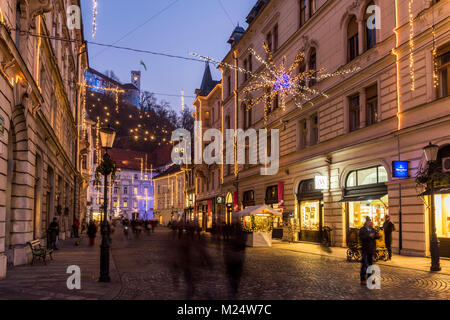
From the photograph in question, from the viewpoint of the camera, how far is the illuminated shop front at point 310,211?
86.2ft

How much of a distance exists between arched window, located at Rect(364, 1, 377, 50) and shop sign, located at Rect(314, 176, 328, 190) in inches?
286

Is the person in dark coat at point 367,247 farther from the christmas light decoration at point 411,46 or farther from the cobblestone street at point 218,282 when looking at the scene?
the christmas light decoration at point 411,46

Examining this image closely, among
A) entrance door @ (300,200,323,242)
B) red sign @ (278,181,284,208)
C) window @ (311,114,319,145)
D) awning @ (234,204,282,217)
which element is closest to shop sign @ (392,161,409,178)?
entrance door @ (300,200,323,242)

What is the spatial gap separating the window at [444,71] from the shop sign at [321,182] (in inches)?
354

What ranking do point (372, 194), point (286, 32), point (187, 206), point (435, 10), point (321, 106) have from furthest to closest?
point (187, 206), point (286, 32), point (321, 106), point (372, 194), point (435, 10)

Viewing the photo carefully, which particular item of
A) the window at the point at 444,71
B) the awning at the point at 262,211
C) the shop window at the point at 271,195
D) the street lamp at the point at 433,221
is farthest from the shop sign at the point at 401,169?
the shop window at the point at 271,195

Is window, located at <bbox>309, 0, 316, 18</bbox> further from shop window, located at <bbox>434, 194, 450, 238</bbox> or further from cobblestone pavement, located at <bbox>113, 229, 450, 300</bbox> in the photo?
cobblestone pavement, located at <bbox>113, 229, 450, 300</bbox>

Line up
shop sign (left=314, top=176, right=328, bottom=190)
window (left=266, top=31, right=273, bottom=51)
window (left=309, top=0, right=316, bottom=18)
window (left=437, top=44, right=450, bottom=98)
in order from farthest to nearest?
window (left=266, top=31, right=273, bottom=51) < window (left=309, top=0, right=316, bottom=18) < shop sign (left=314, top=176, right=328, bottom=190) < window (left=437, top=44, right=450, bottom=98)

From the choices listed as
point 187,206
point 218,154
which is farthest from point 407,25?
point 187,206

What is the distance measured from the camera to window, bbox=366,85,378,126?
21.6 m

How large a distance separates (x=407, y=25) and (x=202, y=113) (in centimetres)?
3830

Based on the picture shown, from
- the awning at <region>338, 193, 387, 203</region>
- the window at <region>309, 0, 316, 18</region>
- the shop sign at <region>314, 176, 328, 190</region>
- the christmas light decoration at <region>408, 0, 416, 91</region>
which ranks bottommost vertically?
the awning at <region>338, 193, 387, 203</region>
